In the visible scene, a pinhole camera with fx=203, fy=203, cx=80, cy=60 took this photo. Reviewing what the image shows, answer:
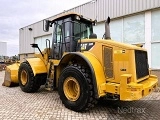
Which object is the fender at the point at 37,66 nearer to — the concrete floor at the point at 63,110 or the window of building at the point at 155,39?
the concrete floor at the point at 63,110

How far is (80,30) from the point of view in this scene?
6918mm

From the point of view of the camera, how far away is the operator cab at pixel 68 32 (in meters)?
6.61

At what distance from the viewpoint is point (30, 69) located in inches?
306

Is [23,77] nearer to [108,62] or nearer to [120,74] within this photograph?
[108,62]

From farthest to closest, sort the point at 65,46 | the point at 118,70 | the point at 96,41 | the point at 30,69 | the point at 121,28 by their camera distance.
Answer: the point at 121,28
the point at 30,69
the point at 65,46
the point at 96,41
the point at 118,70

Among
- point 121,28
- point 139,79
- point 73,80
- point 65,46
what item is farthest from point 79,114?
point 121,28

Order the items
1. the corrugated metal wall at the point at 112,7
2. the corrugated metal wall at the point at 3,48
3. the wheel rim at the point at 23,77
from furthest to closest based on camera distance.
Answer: the corrugated metal wall at the point at 3,48
the corrugated metal wall at the point at 112,7
the wheel rim at the point at 23,77

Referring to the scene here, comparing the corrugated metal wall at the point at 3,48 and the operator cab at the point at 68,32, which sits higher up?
the corrugated metal wall at the point at 3,48

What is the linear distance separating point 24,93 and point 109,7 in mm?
6558

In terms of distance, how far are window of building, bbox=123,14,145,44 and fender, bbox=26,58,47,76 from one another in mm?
4915

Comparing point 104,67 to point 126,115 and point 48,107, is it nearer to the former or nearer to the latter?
point 126,115

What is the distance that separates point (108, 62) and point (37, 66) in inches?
134

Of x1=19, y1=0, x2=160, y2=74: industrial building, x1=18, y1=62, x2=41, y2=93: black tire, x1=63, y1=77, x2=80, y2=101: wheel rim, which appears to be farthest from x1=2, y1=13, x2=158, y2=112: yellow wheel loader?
x1=19, y1=0, x2=160, y2=74: industrial building

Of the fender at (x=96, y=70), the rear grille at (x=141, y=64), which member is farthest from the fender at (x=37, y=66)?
the rear grille at (x=141, y=64)
